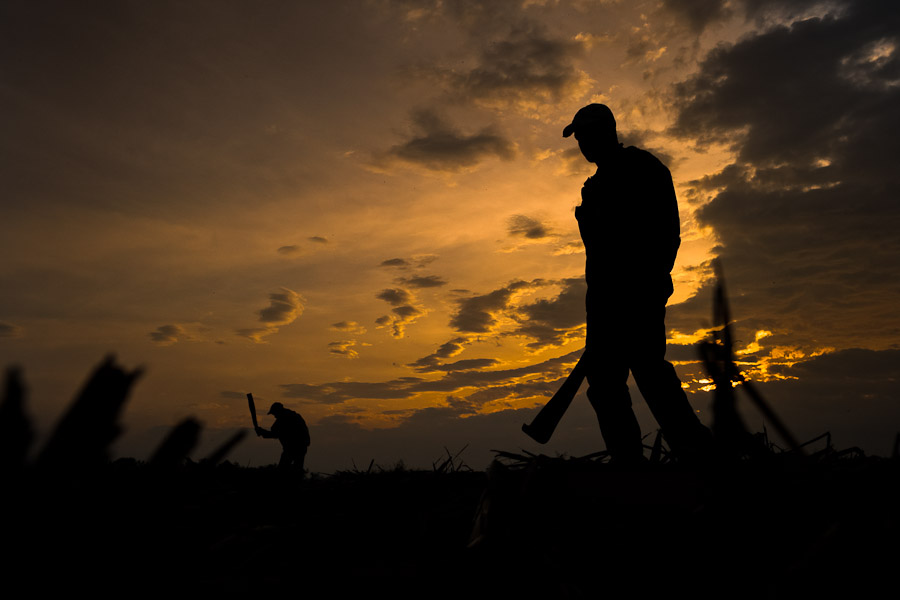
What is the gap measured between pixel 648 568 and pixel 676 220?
12.3 feet

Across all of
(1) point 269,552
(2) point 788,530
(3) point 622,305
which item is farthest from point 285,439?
(2) point 788,530

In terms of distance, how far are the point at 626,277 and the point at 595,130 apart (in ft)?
4.38

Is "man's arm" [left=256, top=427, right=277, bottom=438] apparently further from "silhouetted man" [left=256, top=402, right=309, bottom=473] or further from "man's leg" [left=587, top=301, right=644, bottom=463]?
"man's leg" [left=587, top=301, right=644, bottom=463]

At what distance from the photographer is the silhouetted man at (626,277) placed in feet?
18.3

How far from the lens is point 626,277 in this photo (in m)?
5.67

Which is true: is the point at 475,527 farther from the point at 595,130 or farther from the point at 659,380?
the point at 595,130

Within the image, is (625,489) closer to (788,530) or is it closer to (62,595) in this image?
(788,530)

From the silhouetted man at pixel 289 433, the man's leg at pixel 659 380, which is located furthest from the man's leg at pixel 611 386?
the silhouetted man at pixel 289 433

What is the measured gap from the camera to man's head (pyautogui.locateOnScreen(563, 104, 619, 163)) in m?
5.75

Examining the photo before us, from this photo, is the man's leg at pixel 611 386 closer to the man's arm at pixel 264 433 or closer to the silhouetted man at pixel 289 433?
the silhouetted man at pixel 289 433

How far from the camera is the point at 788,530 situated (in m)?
2.70

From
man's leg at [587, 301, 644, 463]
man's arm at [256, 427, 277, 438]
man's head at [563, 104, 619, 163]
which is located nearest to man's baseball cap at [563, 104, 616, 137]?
man's head at [563, 104, 619, 163]

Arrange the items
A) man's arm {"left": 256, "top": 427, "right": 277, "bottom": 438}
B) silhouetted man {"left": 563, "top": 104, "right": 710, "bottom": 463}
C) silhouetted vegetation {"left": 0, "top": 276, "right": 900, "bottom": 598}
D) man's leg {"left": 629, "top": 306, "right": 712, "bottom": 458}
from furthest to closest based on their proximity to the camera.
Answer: man's arm {"left": 256, "top": 427, "right": 277, "bottom": 438} < silhouetted man {"left": 563, "top": 104, "right": 710, "bottom": 463} < man's leg {"left": 629, "top": 306, "right": 712, "bottom": 458} < silhouetted vegetation {"left": 0, "top": 276, "right": 900, "bottom": 598}

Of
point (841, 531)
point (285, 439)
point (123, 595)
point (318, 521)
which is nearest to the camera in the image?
point (123, 595)
